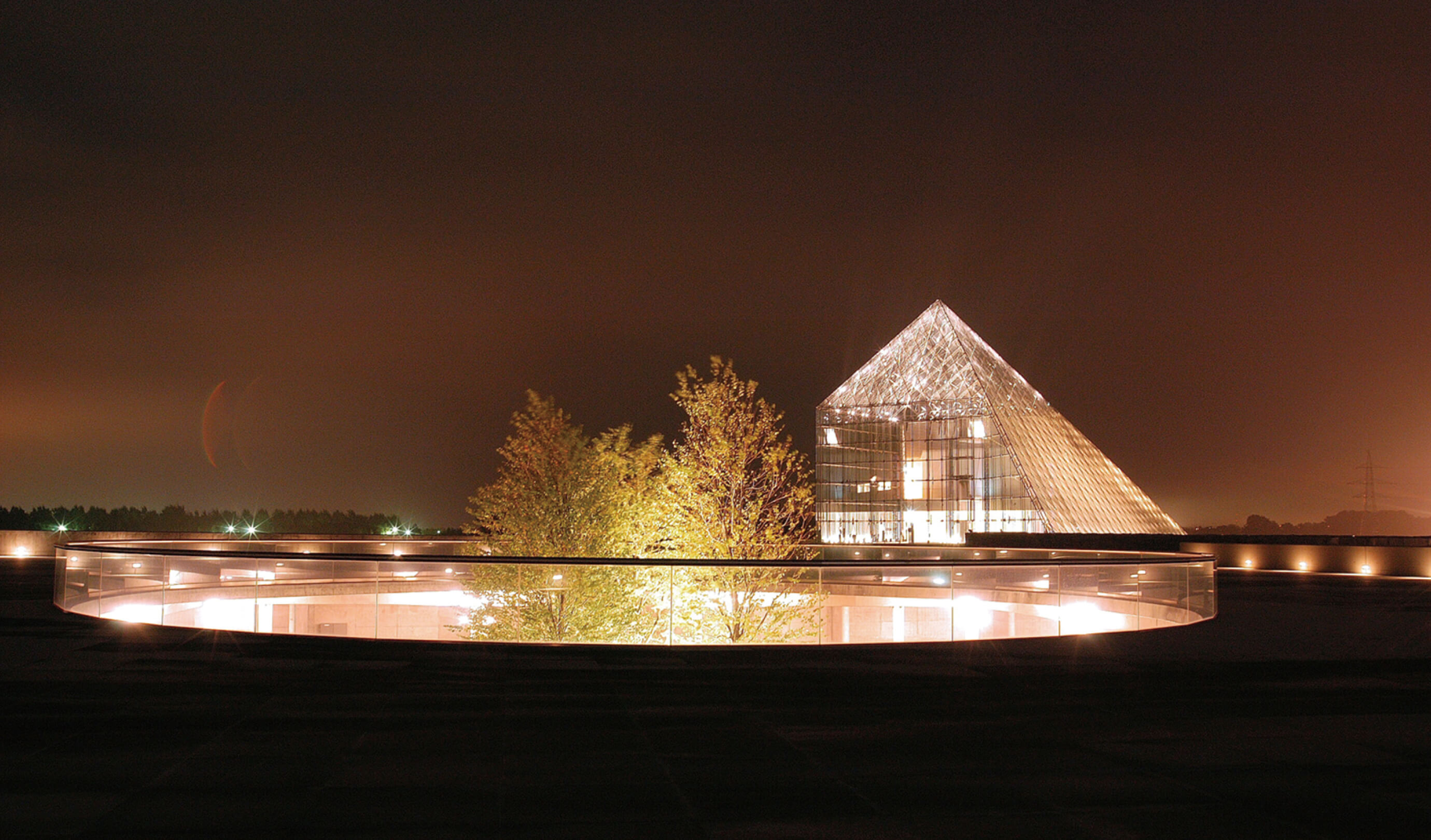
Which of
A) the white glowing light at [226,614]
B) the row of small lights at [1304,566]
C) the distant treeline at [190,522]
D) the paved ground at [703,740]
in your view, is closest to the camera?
the paved ground at [703,740]

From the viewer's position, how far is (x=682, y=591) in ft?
52.7

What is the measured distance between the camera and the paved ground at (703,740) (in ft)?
16.9

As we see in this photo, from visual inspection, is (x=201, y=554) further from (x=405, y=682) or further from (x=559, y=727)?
(x=559, y=727)

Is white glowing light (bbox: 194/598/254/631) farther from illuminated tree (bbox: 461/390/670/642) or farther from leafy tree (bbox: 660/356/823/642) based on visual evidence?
leafy tree (bbox: 660/356/823/642)

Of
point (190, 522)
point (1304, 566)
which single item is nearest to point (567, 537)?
point (1304, 566)

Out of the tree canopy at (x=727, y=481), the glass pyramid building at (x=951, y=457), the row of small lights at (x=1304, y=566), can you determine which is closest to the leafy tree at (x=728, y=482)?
the tree canopy at (x=727, y=481)

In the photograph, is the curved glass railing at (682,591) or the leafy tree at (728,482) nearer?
Answer: the curved glass railing at (682,591)

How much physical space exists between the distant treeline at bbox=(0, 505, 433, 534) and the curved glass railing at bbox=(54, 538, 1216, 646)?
32207mm

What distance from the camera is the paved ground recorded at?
16.9 ft

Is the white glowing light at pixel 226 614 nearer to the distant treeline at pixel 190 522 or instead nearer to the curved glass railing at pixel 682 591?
the curved glass railing at pixel 682 591

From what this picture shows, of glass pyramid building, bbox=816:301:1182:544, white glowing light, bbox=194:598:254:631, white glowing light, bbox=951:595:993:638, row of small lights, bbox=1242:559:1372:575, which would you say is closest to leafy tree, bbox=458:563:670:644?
white glowing light, bbox=194:598:254:631

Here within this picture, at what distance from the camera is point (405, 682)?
8859 millimetres

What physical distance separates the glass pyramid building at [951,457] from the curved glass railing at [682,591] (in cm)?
4069

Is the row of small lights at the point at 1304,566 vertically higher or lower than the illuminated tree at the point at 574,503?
lower
